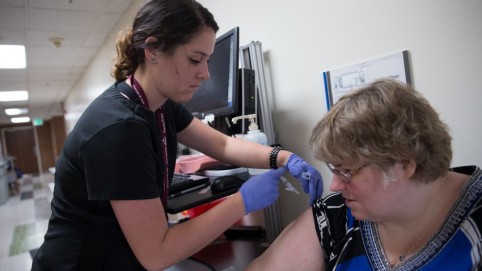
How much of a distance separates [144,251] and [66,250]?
27 centimetres

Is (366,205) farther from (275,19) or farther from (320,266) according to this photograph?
(275,19)

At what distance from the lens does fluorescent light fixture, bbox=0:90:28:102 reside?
21.7 ft

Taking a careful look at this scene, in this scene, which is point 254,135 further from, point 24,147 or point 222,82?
point 24,147

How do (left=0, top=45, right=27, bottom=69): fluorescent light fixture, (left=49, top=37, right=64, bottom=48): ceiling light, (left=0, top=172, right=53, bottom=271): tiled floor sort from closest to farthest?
1. (left=0, top=172, right=53, bottom=271): tiled floor
2. (left=49, top=37, right=64, bottom=48): ceiling light
3. (left=0, top=45, right=27, bottom=69): fluorescent light fixture

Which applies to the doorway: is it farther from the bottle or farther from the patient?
the patient

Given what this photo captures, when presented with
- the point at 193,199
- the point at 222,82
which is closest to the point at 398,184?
the point at 193,199

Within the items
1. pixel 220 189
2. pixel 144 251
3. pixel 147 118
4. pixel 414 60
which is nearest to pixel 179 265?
pixel 220 189

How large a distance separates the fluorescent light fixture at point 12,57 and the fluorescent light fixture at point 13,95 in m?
2.42

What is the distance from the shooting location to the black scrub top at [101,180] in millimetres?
688

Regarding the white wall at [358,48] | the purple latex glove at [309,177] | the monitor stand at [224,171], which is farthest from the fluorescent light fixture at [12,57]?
the purple latex glove at [309,177]

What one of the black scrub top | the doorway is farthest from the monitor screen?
the doorway

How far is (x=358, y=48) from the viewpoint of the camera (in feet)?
3.54

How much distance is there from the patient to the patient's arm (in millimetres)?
64

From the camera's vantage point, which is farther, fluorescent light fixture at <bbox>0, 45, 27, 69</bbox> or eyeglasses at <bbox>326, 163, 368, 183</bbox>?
fluorescent light fixture at <bbox>0, 45, 27, 69</bbox>
